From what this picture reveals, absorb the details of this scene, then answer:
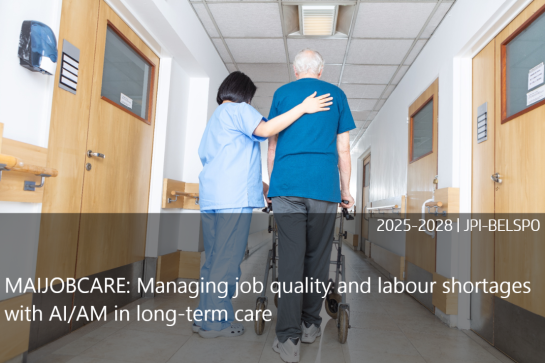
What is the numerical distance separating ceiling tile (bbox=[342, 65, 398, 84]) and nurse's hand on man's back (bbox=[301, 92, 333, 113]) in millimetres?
2764

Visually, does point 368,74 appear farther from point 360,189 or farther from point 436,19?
point 360,189

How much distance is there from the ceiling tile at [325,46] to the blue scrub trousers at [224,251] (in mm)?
2419

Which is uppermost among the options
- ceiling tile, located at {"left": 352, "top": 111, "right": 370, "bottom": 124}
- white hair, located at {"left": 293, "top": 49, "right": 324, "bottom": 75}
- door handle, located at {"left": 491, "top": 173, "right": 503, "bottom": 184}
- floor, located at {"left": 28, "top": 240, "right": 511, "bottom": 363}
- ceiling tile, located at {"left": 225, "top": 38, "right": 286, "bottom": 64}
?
ceiling tile, located at {"left": 225, "top": 38, "right": 286, "bottom": 64}

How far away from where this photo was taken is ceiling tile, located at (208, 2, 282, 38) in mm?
3186

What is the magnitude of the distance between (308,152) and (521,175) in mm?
1197

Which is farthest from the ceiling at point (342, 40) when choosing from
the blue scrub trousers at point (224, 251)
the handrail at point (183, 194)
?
the blue scrub trousers at point (224, 251)

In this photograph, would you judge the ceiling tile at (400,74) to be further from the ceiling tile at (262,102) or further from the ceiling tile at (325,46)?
the ceiling tile at (262,102)

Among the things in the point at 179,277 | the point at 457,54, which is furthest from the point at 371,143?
the point at 179,277

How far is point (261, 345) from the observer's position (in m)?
1.96

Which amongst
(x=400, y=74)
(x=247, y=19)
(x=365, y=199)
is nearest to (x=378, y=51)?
(x=400, y=74)

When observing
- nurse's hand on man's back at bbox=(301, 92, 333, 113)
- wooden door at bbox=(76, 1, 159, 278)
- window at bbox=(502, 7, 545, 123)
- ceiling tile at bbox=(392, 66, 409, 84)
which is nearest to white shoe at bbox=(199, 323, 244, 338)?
wooden door at bbox=(76, 1, 159, 278)

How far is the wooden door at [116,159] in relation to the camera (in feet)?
7.35

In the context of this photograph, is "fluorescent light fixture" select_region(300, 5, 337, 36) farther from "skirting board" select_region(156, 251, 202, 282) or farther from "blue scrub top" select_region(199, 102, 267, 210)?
"skirting board" select_region(156, 251, 202, 282)

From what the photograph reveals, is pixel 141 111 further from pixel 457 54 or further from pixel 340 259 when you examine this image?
pixel 457 54
